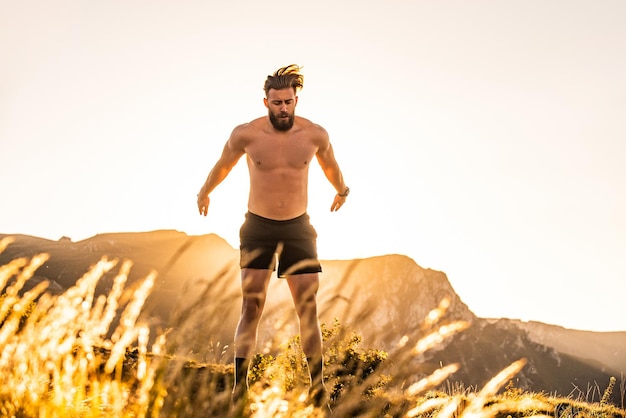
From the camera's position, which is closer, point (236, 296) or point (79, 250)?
point (236, 296)

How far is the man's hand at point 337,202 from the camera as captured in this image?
206 inches

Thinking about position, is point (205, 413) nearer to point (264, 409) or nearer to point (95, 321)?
point (264, 409)

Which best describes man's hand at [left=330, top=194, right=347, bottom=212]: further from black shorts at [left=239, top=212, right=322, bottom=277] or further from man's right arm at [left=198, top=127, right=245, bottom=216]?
man's right arm at [left=198, top=127, right=245, bottom=216]

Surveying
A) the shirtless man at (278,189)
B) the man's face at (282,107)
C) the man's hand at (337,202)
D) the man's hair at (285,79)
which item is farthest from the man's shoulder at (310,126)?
the man's hand at (337,202)

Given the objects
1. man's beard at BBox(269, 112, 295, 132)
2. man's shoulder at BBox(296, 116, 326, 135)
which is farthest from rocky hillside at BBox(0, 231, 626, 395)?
man's shoulder at BBox(296, 116, 326, 135)

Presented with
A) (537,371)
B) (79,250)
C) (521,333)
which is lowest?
(537,371)

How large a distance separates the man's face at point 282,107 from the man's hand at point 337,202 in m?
0.89

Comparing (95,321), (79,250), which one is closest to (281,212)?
(95,321)

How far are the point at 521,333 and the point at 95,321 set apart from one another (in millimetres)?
209023

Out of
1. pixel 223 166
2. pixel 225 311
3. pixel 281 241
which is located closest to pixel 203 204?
pixel 223 166

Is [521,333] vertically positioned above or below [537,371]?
above

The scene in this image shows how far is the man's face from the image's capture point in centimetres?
461

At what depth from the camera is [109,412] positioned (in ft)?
7.57

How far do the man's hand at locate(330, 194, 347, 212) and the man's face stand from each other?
35.2 inches
